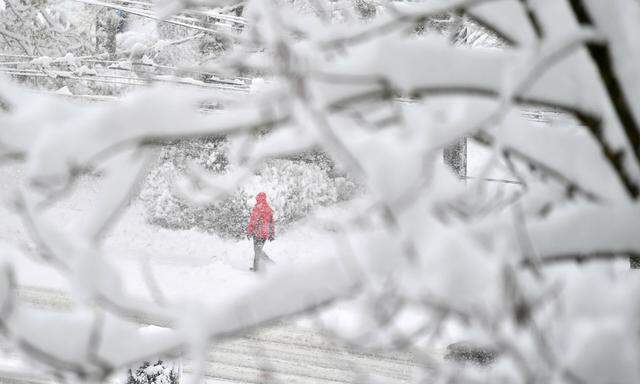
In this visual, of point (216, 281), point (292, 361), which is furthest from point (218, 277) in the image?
point (292, 361)

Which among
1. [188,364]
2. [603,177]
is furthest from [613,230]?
[188,364]

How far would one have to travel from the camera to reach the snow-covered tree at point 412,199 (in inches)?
51.1

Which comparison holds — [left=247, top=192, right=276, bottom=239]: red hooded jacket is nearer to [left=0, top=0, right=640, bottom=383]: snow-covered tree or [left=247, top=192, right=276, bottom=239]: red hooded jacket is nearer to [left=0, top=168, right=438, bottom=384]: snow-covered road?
[left=0, top=168, right=438, bottom=384]: snow-covered road

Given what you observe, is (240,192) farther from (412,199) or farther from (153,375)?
(412,199)

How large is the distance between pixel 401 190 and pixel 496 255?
20 cm

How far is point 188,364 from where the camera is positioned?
9.09m

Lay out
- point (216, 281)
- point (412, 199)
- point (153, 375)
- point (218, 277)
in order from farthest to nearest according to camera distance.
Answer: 1. point (218, 277)
2. point (216, 281)
3. point (153, 375)
4. point (412, 199)

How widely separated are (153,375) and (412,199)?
17.6ft

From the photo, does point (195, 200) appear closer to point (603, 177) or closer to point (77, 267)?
point (77, 267)

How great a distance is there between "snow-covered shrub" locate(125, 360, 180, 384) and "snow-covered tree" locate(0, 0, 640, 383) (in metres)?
4.79

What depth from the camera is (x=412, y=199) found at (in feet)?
4.33

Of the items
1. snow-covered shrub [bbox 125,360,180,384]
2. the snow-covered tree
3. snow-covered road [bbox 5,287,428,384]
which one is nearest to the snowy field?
snow-covered road [bbox 5,287,428,384]

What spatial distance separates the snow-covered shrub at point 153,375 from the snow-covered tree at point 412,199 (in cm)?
479

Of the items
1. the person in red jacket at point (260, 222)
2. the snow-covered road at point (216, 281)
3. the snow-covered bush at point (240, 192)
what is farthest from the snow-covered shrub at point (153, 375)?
the snow-covered bush at point (240, 192)
